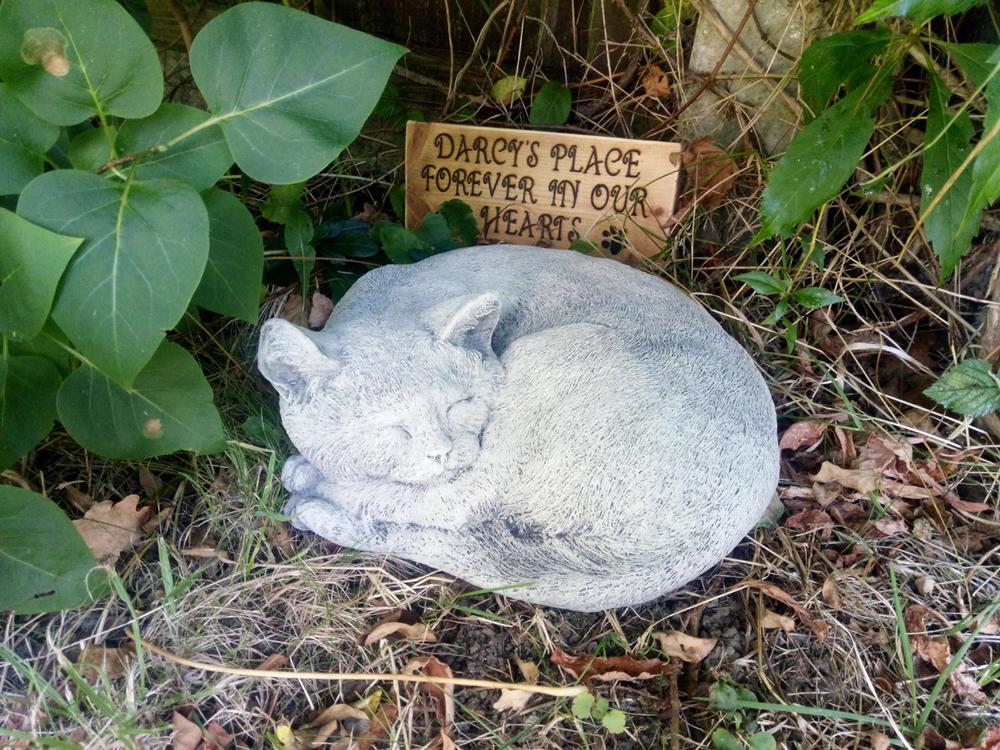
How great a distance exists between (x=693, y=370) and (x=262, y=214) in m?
0.97

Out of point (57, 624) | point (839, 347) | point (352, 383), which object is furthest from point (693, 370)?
point (57, 624)

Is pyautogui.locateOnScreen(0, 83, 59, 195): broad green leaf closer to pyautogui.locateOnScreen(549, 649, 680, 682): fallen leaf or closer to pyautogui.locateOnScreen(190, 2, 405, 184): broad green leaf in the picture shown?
pyautogui.locateOnScreen(190, 2, 405, 184): broad green leaf

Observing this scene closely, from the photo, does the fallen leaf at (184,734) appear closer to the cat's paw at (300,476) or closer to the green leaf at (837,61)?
the cat's paw at (300,476)

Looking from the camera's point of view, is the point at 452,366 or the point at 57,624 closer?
the point at 452,366

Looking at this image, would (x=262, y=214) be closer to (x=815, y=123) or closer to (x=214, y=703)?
(x=214, y=703)

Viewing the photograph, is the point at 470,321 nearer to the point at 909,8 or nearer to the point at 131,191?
the point at 131,191

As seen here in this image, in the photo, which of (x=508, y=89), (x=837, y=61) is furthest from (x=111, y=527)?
(x=837, y=61)

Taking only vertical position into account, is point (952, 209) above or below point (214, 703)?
above

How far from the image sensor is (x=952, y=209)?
1385 mm

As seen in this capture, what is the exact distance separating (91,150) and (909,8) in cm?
109

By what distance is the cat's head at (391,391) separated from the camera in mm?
1084

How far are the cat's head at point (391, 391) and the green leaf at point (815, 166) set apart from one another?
0.56 m

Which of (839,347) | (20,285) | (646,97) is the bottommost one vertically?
(839,347)

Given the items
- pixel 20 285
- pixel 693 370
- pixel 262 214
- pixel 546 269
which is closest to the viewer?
pixel 20 285
